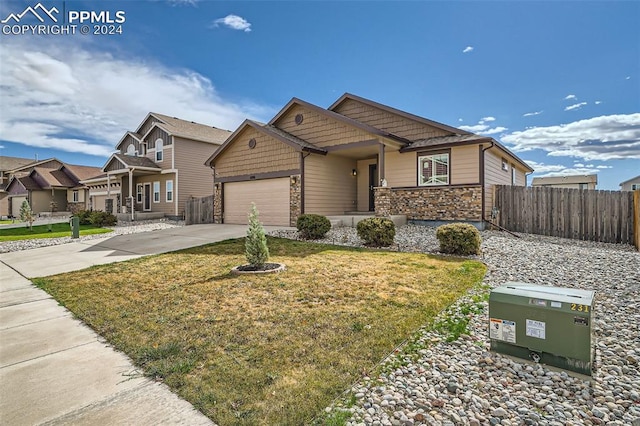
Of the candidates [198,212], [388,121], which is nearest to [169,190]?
[198,212]

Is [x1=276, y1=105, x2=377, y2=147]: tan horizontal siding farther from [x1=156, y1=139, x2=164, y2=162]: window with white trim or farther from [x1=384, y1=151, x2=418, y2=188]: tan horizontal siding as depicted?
[x1=156, y1=139, x2=164, y2=162]: window with white trim

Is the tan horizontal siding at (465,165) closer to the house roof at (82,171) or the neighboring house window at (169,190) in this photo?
the neighboring house window at (169,190)

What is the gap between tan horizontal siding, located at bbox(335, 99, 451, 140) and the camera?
14320mm

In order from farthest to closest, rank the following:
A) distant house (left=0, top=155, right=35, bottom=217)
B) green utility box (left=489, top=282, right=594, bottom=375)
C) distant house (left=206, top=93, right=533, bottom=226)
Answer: distant house (left=0, top=155, right=35, bottom=217) → distant house (left=206, top=93, right=533, bottom=226) → green utility box (left=489, top=282, right=594, bottom=375)

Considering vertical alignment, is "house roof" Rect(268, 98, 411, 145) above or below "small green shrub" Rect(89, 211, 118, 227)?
above

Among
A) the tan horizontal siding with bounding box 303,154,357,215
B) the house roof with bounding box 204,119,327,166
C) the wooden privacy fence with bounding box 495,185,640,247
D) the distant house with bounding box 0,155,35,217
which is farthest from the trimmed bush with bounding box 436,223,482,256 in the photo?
the distant house with bounding box 0,155,35,217

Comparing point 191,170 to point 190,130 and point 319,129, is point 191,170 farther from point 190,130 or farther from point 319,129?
point 319,129

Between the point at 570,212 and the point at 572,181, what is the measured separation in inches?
1251

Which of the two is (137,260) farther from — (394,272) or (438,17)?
(438,17)

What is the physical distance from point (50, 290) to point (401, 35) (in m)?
12.8

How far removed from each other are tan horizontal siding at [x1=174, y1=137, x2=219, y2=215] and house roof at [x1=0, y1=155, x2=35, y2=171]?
3084cm

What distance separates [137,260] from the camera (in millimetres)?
8391

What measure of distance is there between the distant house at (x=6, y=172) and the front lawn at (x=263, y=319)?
1616 inches

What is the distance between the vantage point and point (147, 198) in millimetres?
24484
